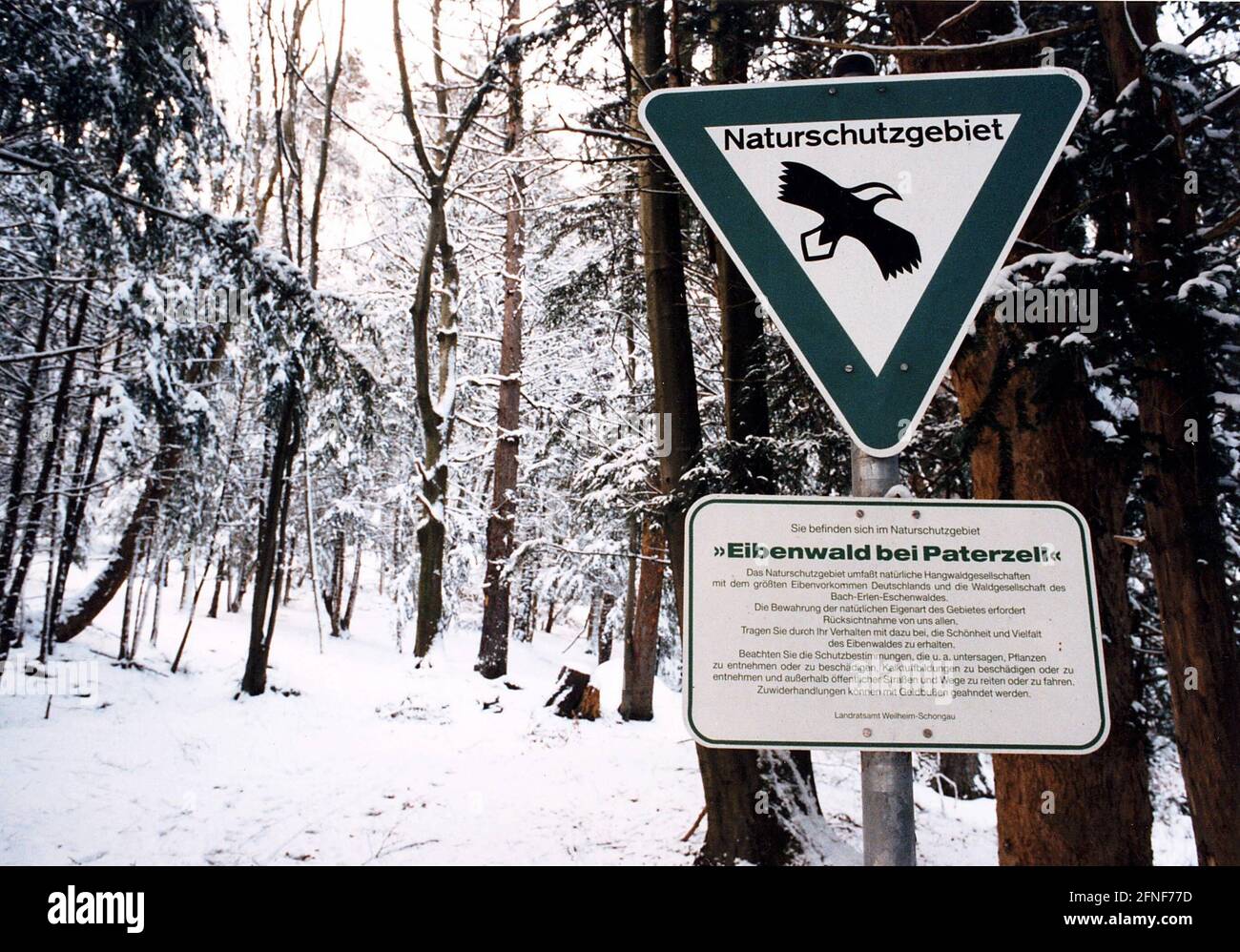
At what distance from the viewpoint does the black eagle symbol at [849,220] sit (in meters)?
1.10

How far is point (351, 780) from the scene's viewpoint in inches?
251

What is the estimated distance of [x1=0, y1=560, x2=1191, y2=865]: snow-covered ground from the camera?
4773 millimetres

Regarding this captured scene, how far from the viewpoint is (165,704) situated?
788cm

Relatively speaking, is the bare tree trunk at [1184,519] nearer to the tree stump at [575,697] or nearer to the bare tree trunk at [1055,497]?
the bare tree trunk at [1055,497]

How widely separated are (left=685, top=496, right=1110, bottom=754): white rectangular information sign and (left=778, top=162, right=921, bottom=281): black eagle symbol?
16.5 inches

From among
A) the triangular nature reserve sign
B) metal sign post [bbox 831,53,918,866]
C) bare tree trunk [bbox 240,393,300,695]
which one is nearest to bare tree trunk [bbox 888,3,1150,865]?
the triangular nature reserve sign

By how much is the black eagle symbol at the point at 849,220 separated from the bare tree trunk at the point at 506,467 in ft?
34.5

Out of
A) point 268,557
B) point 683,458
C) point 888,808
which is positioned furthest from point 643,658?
point 888,808

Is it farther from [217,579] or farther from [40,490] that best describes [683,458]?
[217,579]

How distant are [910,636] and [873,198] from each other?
0.73 m

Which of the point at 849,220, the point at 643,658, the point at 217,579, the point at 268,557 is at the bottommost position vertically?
the point at 643,658

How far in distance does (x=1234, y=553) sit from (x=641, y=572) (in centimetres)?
788

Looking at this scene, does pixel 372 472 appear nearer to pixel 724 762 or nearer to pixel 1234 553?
pixel 724 762
